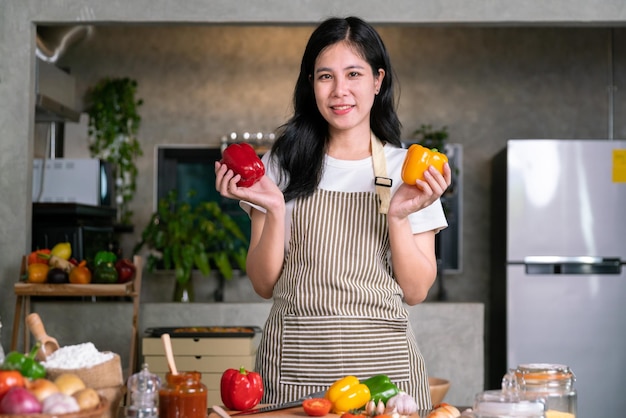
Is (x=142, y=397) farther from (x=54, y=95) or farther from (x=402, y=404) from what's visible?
(x=54, y=95)

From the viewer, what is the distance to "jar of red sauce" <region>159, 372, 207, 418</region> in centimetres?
136

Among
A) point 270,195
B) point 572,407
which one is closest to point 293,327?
point 270,195

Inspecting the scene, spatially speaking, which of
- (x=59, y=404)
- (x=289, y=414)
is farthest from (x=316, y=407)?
(x=59, y=404)

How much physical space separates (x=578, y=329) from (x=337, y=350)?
343cm

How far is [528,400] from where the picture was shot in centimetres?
133

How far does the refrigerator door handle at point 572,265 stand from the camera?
489 centimetres

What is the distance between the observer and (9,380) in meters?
1.22

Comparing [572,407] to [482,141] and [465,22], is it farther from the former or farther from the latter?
[482,141]

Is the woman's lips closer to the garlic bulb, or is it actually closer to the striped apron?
the striped apron

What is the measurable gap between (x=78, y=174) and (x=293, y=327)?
3.55m

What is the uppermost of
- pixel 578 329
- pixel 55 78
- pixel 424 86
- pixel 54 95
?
pixel 424 86

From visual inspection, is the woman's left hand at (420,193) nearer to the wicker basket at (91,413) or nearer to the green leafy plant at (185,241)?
the wicker basket at (91,413)

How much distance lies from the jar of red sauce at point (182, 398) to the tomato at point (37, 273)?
8.53 feet

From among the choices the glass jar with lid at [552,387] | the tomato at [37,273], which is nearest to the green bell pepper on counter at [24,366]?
the glass jar with lid at [552,387]
